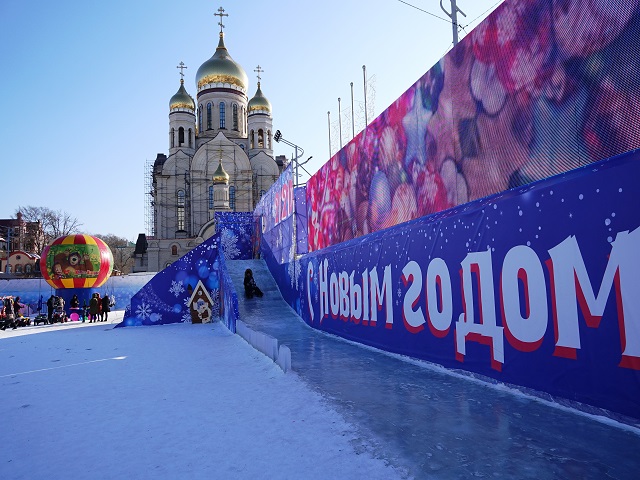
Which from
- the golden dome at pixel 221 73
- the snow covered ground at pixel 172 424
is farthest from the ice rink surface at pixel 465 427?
the golden dome at pixel 221 73

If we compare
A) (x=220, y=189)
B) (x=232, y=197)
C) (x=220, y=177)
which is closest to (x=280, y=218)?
(x=220, y=189)

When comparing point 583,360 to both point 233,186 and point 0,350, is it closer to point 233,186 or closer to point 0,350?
point 0,350

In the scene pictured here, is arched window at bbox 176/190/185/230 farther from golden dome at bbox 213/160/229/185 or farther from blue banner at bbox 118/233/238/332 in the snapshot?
blue banner at bbox 118/233/238/332

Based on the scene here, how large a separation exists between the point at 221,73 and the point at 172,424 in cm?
4852

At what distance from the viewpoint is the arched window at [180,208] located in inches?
1928

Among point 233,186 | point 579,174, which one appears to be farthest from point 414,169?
point 233,186

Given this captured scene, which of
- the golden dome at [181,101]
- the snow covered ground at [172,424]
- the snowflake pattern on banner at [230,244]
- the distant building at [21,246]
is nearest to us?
the snow covered ground at [172,424]

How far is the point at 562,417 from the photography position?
163 inches

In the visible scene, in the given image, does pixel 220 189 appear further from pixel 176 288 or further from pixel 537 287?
pixel 537 287

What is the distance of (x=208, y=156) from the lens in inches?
1834

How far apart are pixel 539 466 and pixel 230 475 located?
219 cm

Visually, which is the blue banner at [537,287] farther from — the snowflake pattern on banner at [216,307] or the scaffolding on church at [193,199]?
the scaffolding on church at [193,199]

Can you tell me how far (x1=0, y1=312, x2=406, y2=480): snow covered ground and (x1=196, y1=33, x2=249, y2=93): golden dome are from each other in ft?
146

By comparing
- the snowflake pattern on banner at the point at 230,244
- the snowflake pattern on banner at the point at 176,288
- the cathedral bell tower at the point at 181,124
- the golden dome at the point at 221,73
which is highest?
the golden dome at the point at 221,73
